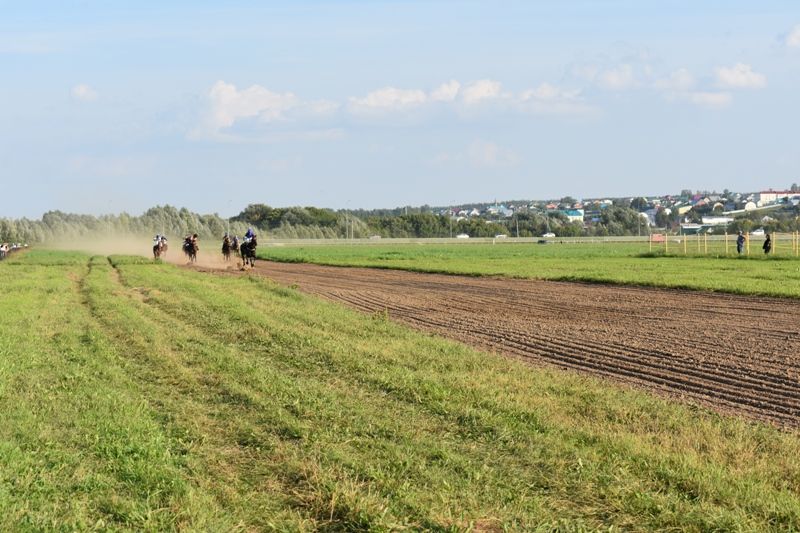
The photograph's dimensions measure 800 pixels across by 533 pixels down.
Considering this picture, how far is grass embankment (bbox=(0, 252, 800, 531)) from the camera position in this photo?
21.0 ft

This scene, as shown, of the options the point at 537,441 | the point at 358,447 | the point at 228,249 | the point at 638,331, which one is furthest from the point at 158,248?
the point at 537,441

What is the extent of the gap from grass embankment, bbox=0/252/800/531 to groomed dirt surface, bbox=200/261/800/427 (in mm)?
1222

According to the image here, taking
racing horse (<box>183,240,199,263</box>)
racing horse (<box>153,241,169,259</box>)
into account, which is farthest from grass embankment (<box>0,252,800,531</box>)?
racing horse (<box>153,241,169,259</box>)

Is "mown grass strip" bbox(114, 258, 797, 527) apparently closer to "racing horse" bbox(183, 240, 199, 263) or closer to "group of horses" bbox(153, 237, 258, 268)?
"group of horses" bbox(153, 237, 258, 268)

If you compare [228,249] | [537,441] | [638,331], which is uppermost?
[228,249]

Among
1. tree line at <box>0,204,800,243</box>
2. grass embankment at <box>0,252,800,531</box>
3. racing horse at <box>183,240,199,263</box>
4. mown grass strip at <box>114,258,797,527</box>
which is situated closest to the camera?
grass embankment at <box>0,252,800,531</box>

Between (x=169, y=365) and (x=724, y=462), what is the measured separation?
797 cm

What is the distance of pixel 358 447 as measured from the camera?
822 centimetres

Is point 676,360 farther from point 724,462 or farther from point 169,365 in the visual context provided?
point 169,365

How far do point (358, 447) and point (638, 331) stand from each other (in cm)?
1046

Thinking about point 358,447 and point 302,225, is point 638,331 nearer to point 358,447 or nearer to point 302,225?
point 358,447

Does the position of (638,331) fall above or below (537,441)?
below

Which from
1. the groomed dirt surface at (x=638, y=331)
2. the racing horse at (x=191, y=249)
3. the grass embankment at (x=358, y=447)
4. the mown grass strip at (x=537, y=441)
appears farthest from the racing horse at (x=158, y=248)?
the mown grass strip at (x=537, y=441)

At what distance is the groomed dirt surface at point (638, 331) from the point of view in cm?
1164
